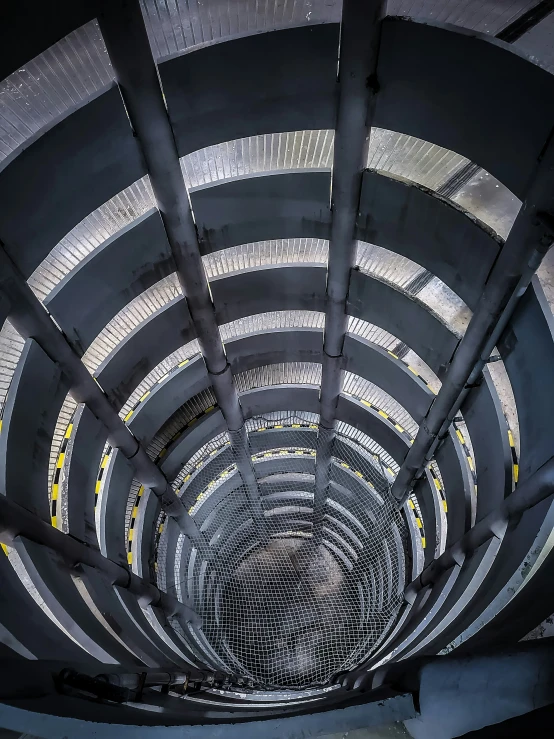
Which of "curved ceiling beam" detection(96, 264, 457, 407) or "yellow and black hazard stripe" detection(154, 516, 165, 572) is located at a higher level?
"curved ceiling beam" detection(96, 264, 457, 407)

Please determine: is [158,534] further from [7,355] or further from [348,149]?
[348,149]

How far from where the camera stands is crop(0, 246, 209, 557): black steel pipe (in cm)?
412

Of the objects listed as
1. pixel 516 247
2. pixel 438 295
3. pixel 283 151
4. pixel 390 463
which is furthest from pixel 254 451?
pixel 516 247

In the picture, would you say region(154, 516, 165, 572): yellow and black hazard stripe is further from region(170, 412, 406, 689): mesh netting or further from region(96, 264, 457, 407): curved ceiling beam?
region(96, 264, 457, 407): curved ceiling beam

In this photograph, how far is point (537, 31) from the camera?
3.48 metres

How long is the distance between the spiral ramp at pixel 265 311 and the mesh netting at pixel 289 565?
0.77 metres

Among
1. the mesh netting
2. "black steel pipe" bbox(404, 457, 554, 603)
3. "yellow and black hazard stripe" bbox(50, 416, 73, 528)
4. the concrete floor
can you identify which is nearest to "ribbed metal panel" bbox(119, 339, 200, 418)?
"yellow and black hazard stripe" bbox(50, 416, 73, 528)

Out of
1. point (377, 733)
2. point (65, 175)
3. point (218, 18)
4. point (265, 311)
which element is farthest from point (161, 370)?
point (377, 733)

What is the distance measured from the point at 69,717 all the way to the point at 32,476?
2.95 meters

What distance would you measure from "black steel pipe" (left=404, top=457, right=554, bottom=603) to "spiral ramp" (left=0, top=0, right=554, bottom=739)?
0.03m

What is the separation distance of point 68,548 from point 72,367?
1.74 metres

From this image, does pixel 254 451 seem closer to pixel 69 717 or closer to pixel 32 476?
pixel 32 476

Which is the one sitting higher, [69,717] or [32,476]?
[32,476]

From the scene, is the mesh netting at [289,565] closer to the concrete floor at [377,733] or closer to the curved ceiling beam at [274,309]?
the curved ceiling beam at [274,309]
